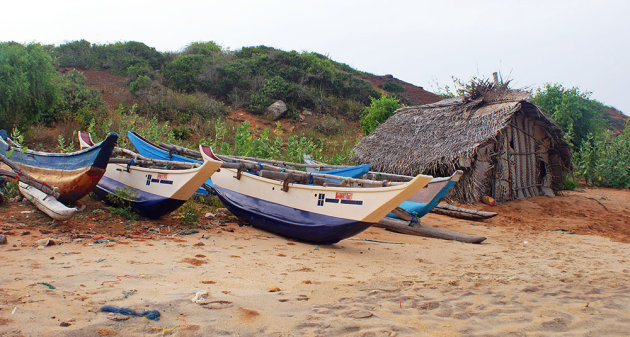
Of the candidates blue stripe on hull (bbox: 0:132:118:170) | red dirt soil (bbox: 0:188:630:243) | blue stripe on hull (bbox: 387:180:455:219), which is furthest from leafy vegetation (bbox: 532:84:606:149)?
blue stripe on hull (bbox: 0:132:118:170)

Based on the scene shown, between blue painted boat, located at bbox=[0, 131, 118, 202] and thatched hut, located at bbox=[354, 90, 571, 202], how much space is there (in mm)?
7385

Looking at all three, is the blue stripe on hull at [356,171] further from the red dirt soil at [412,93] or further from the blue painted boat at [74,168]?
the red dirt soil at [412,93]

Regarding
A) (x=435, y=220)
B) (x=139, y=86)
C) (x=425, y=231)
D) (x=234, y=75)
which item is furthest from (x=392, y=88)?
(x=425, y=231)

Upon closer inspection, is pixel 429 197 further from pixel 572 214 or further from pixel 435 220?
pixel 572 214

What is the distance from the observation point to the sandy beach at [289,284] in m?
2.47

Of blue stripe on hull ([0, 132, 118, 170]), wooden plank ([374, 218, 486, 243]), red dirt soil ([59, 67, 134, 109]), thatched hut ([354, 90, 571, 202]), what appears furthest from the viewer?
red dirt soil ([59, 67, 134, 109])

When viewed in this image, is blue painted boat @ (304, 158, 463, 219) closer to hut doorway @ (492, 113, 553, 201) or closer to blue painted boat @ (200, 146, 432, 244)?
blue painted boat @ (200, 146, 432, 244)

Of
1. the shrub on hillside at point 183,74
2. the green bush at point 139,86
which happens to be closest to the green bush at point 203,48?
the shrub on hillside at point 183,74

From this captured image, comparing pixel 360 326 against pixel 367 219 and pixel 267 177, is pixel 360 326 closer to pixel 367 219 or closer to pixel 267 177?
pixel 367 219

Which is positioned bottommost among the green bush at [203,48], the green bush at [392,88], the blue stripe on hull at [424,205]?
the blue stripe on hull at [424,205]

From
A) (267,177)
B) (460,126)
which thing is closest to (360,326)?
(267,177)

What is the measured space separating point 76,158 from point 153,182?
110cm

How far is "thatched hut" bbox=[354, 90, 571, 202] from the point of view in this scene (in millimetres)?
10109

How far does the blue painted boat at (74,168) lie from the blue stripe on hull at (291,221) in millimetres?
1899
